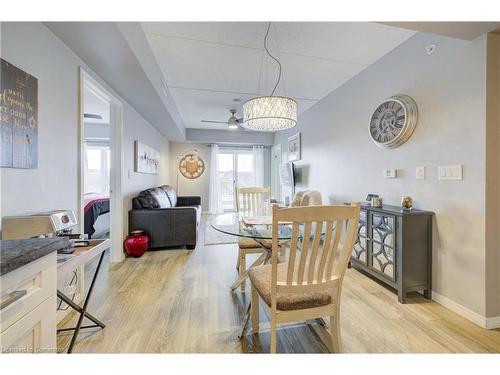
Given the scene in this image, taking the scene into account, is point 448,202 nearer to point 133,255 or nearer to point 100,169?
point 133,255

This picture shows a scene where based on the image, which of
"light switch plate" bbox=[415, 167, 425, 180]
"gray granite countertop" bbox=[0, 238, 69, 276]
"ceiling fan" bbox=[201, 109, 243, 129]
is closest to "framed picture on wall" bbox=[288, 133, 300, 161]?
"ceiling fan" bbox=[201, 109, 243, 129]

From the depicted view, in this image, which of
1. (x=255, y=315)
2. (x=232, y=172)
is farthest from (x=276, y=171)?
(x=255, y=315)

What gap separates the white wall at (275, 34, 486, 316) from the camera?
1.74 metres

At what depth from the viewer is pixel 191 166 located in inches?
275

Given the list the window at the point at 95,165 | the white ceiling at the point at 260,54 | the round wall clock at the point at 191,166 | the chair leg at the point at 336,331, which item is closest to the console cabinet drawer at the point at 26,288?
the chair leg at the point at 336,331

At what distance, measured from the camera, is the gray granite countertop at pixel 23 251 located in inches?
25.2

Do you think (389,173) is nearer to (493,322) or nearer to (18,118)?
(493,322)

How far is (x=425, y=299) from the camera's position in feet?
6.90

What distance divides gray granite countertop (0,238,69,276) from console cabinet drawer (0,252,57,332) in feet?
0.12

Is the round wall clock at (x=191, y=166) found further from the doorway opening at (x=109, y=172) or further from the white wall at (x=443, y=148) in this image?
the white wall at (x=443, y=148)

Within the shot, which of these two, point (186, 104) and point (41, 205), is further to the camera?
point (186, 104)

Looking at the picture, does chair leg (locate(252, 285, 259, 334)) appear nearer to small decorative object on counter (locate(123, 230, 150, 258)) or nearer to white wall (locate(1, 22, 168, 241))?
white wall (locate(1, 22, 168, 241))

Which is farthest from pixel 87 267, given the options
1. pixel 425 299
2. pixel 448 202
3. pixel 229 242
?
pixel 448 202
